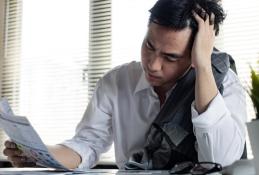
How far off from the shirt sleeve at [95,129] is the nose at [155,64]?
27 centimetres

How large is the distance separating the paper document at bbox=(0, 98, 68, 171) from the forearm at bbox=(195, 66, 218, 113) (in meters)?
0.42

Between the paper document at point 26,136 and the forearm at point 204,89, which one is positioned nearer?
the paper document at point 26,136

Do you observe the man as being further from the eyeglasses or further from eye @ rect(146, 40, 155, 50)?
the eyeglasses

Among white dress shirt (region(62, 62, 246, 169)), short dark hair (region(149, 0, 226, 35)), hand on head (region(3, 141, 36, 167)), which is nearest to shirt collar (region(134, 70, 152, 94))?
white dress shirt (region(62, 62, 246, 169))

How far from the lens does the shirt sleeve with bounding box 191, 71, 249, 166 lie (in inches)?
42.5

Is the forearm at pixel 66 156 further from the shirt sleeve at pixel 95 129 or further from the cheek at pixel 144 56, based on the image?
the cheek at pixel 144 56

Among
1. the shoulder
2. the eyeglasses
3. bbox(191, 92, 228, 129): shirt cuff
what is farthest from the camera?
the shoulder

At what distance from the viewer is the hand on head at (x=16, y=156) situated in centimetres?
116

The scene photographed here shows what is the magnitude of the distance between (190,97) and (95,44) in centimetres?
135

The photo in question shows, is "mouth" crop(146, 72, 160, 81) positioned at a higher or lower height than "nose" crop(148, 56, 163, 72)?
lower

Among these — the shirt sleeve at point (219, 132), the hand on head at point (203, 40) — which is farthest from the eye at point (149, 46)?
the shirt sleeve at point (219, 132)

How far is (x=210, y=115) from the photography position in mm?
1076

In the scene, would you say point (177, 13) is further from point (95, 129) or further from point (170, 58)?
point (95, 129)

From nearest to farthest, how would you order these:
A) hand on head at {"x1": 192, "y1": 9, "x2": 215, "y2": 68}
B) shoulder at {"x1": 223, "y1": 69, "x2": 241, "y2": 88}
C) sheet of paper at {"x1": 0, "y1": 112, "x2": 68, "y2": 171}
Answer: sheet of paper at {"x1": 0, "y1": 112, "x2": 68, "y2": 171}, hand on head at {"x1": 192, "y1": 9, "x2": 215, "y2": 68}, shoulder at {"x1": 223, "y1": 69, "x2": 241, "y2": 88}
